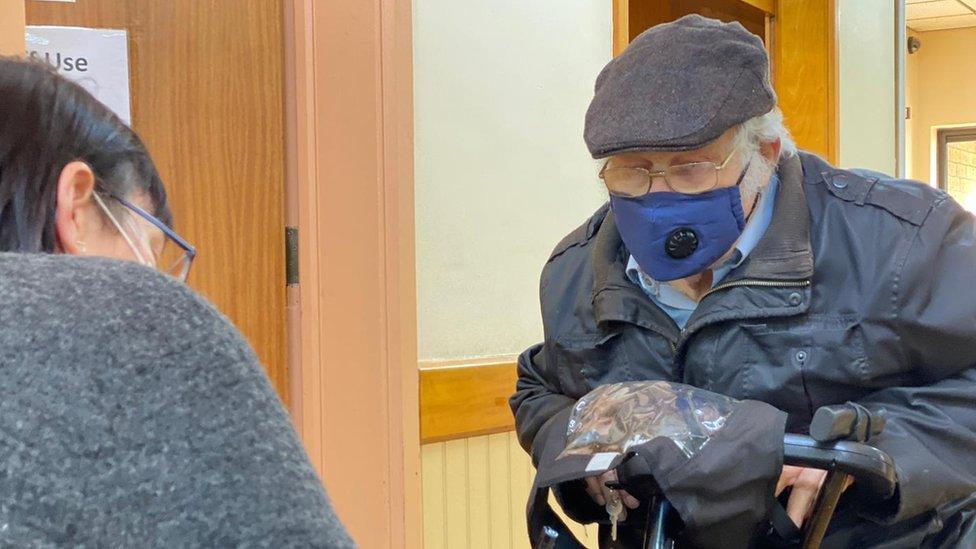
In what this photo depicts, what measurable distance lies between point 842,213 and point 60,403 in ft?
3.63

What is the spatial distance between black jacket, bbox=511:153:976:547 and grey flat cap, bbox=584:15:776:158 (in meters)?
0.14

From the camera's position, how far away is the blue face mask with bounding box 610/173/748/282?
1409 mm

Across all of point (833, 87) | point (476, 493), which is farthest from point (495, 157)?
point (833, 87)

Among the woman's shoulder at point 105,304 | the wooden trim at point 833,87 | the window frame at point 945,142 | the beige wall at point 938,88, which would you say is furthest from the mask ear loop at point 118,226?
the window frame at point 945,142

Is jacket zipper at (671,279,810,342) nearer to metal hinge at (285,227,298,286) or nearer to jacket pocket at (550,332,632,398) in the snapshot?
jacket pocket at (550,332,632,398)

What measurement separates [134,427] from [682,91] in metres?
1.00

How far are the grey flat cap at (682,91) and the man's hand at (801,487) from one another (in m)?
0.45

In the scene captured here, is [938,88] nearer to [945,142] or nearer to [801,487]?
[945,142]

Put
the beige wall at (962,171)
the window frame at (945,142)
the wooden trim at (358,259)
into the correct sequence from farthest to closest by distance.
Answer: the beige wall at (962,171), the window frame at (945,142), the wooden trim at (358,259)

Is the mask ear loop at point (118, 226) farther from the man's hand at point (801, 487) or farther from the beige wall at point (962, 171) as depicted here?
the beige wall at point (962, 171)

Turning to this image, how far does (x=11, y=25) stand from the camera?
1.27 m

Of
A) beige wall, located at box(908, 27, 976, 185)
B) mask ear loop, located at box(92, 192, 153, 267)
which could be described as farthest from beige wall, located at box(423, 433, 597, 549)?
beige wall, located at box(908, 27, 976, 185)

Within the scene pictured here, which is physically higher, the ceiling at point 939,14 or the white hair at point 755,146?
the ceiling at point 939,14

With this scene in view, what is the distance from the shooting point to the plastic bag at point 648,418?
113 centimetres
